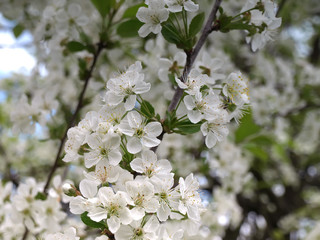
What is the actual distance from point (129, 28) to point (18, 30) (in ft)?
3.45

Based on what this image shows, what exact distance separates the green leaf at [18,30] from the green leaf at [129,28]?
100 centimetres

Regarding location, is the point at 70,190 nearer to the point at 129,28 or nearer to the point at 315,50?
the point at 129,28

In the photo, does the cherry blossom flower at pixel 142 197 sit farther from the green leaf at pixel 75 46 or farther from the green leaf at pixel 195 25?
the green leaf at pixel 75 46

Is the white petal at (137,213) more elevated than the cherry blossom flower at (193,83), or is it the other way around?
the cherry blossom flower at (193,83)

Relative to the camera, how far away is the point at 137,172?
0.90m

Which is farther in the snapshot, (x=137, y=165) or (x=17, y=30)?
(x=17, y=30)

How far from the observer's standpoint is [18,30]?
7.27 ft

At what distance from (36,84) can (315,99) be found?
8.75 feet

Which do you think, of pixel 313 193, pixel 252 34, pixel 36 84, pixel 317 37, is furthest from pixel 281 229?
pixel 252 34

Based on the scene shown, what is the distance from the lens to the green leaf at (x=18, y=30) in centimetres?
220

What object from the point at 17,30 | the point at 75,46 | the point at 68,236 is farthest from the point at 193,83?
the point at 17,30

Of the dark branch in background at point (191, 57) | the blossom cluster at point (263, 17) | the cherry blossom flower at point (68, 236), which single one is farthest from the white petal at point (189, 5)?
the cherry blossom flower at point (68, 236)

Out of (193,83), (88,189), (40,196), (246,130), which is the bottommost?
(246,130)

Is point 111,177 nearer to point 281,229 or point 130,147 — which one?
point 130,147
